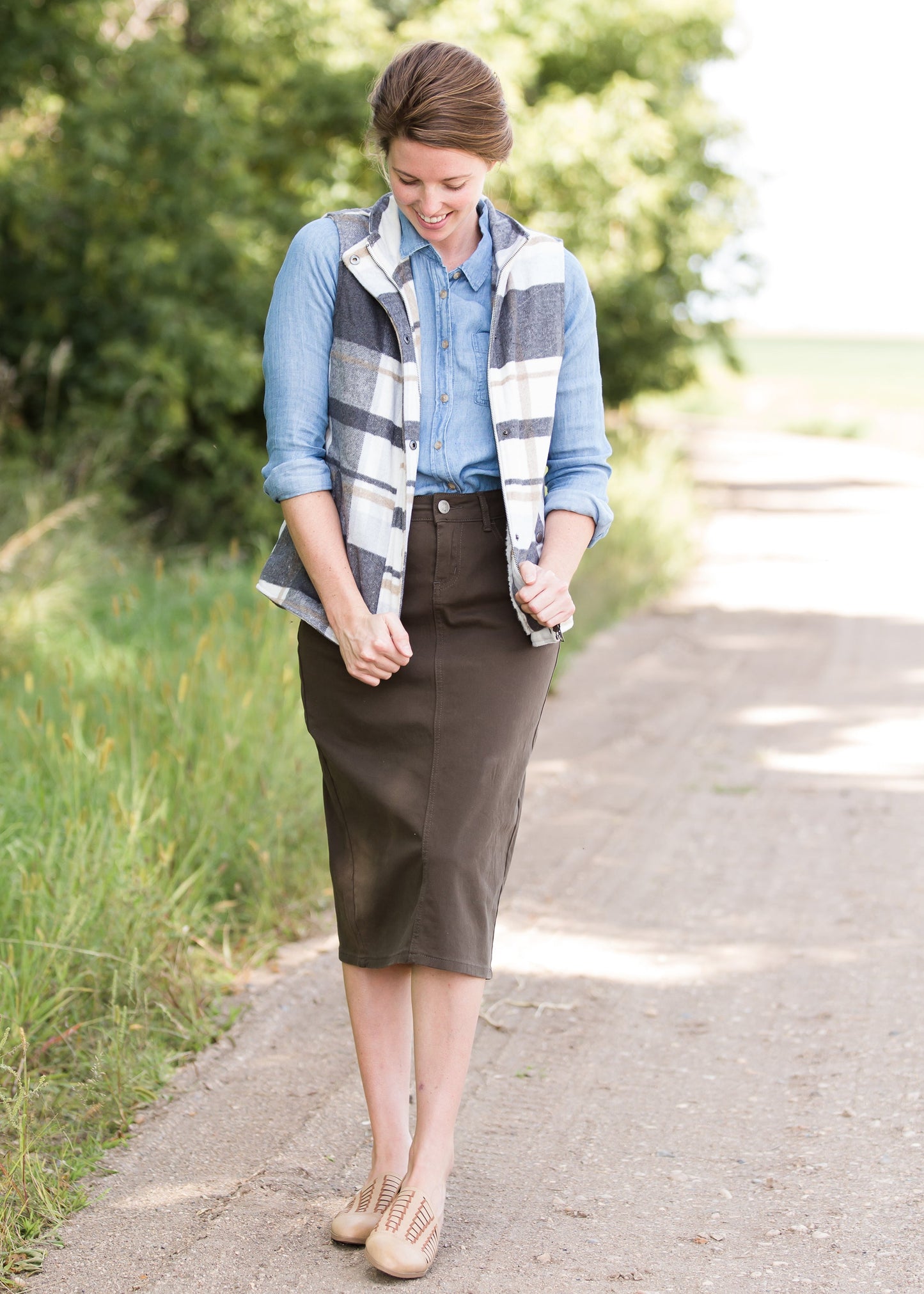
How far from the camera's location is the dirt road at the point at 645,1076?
2.69m

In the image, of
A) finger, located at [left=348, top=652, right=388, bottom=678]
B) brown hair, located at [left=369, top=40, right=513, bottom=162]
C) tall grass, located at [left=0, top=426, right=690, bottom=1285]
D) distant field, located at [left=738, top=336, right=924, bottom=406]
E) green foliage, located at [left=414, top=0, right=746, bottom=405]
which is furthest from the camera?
distant field, located at [left=738, top=336, right=924, bottom=406]

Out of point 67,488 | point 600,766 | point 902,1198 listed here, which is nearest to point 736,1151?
point 902,1198

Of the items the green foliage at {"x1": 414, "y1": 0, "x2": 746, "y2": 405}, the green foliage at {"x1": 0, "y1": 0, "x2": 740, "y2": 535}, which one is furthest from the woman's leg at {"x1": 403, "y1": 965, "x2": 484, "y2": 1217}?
the green foliage at {"x1": 414, "y1": 0, "x2": 746, "y2": 405}

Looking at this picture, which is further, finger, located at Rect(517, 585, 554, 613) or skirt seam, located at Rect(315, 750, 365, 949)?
skirt seam, located at Rect(315, 750, 365, 949)

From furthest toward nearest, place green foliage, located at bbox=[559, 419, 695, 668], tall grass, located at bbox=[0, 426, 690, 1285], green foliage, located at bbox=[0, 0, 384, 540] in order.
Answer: green foliage, located at bbox=[559, 419, 695, 668], green foliage, located at bbox=[0, 0, 384, 540], tall grass, located at bbox=[0, 426, 690, 1285]

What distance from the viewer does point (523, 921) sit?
457 centimetres

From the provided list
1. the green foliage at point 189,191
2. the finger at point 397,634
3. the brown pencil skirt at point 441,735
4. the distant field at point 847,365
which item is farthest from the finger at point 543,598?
the distant field at point 847,365

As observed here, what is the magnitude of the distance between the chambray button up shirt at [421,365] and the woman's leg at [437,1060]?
0.95 metres

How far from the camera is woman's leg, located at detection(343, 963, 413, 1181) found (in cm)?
275

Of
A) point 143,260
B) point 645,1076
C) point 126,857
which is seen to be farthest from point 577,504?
point 143,260

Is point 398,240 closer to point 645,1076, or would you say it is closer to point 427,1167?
point 427,1167

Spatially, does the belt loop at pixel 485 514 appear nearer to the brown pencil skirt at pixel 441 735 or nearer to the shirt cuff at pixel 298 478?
the brown pencil skirt at pixel 441 735

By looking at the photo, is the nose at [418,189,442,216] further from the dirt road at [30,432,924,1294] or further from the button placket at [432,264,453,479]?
the dirt road at [30,432,924,1294]

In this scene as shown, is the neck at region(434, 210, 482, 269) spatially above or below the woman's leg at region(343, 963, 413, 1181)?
above
